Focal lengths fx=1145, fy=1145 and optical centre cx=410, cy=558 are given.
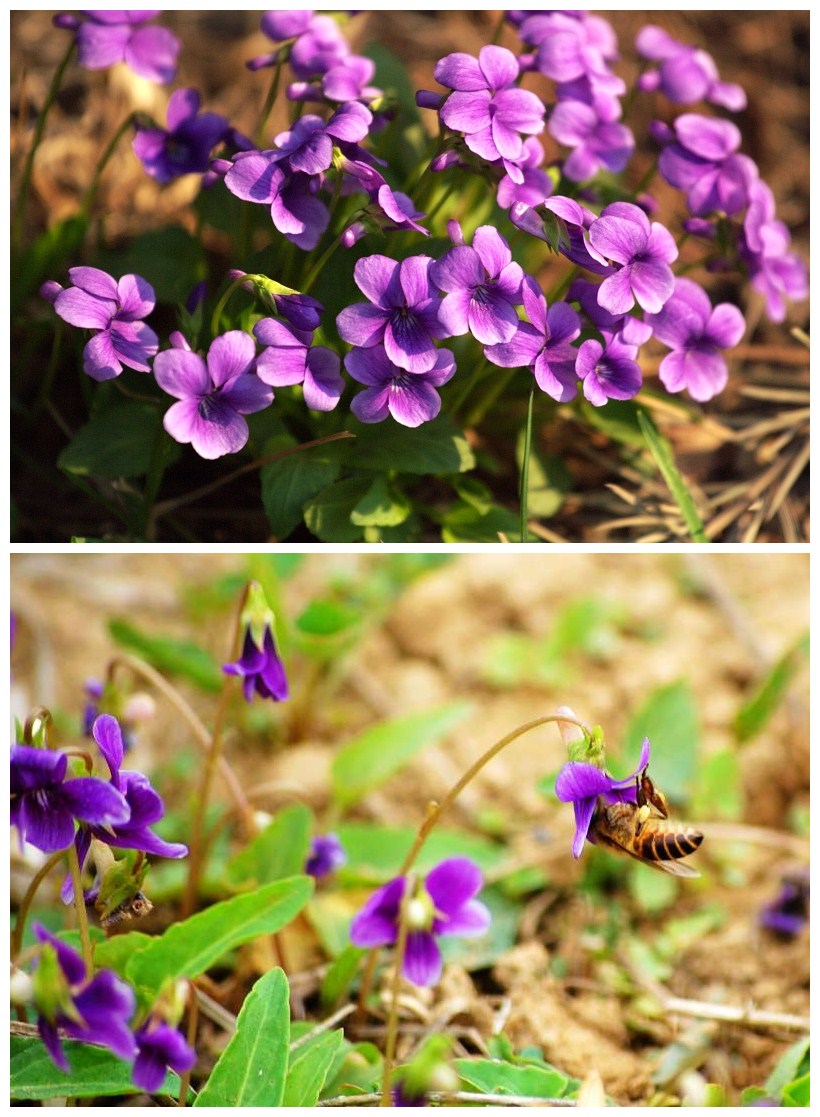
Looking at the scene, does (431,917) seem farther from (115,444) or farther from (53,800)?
(115,444)

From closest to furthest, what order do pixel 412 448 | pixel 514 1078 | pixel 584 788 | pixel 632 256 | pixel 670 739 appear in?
pixel 584 788 → pixel 514 1078 → pixel 632 256 → pixel 412 448 → pixel 670 739

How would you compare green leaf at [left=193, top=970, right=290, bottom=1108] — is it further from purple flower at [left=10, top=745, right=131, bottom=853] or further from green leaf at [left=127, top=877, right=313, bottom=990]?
purple flower at [left=10, top=745, right=131, bottom=853]

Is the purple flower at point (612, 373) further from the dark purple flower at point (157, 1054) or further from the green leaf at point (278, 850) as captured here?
the dark purple flower at point (157, 1054)

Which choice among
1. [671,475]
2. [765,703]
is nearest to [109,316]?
[671,475]

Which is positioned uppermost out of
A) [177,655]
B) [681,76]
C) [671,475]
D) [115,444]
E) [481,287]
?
[681,76]

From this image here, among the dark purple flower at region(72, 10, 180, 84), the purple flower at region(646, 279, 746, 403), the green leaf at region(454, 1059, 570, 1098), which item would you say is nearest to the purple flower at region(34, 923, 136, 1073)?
the green leaf at region(454, 1059, 570, 1098)

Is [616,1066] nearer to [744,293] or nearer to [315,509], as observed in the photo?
[315,509]
